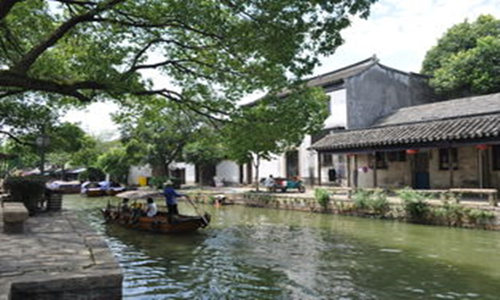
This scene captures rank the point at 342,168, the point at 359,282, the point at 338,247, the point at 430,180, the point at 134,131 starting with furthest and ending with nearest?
A: the point at 134,131
the point at 342,168
the point at 430,180
the point at 338,247
the point at 359,282

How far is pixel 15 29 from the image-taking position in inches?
447

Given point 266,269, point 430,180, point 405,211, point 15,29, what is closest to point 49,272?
point 266,269

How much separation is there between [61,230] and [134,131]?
77.3ft

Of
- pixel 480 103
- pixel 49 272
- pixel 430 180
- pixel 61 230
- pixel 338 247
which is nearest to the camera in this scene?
pixel 49 272

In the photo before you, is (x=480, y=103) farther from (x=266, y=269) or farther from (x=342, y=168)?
(x=266, y=269)

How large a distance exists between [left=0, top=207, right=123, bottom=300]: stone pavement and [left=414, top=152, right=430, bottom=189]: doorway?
53.8ft

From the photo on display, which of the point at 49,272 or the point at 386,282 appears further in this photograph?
the point at 386,282

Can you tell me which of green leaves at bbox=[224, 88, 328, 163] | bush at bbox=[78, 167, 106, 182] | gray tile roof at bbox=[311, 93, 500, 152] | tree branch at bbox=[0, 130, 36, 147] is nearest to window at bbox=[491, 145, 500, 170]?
gray tile roof at bbox=[311, 93, 500, 152]

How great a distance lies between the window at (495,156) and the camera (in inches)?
666

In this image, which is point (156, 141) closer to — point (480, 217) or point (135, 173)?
point (135, 173)

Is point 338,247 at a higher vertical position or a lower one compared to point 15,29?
lower

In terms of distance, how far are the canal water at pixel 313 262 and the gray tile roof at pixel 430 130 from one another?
4022 mm

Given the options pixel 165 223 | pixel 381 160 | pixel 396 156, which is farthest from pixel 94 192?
pixel 396 156

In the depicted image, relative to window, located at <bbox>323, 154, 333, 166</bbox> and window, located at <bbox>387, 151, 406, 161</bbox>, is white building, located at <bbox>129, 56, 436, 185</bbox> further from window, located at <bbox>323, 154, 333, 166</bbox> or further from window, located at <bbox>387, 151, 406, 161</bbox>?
window, located at <bbox>387, 151, 406, 161</bbox>
